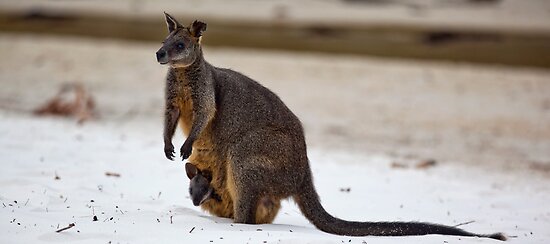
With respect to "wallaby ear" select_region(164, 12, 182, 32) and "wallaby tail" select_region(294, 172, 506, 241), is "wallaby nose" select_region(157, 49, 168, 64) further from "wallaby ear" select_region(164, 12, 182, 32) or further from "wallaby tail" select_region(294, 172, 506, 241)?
"wallaby tail" select_region(294, 172, 506, 241)

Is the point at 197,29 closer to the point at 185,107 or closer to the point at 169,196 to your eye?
the point at 185,107

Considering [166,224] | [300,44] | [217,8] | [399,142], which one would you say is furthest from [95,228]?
[217,8]

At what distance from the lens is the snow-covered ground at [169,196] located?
5199 millimetres

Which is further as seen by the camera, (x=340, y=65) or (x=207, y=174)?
(x=340, y=65)

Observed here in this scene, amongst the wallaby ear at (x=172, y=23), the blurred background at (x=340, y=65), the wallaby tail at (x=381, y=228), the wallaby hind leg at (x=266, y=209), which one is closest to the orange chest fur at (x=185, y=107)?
the wallaby ear at (x=172, y=23)

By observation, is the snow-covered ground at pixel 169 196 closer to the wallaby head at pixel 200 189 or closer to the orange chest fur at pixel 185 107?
the wallaby head at pixel 200 189

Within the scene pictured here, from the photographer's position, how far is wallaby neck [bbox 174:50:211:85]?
5883mm

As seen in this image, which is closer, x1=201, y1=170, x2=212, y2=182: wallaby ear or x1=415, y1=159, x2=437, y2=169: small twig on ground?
x1=201, y1=170, x2=212, y2=182: wallaby ear

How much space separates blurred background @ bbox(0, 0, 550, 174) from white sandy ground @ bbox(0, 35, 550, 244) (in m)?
0.06

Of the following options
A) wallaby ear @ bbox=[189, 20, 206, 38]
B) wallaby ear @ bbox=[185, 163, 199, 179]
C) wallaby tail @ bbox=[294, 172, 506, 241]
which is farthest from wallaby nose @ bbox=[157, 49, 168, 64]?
wallaby tail @ bbox=[294, 172, 506, 241]

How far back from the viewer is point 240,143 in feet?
18.9

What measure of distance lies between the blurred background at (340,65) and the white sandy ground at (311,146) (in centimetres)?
6

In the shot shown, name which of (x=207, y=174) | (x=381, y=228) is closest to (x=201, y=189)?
(x=207, y=174)

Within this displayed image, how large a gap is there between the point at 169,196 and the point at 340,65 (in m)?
9.37
